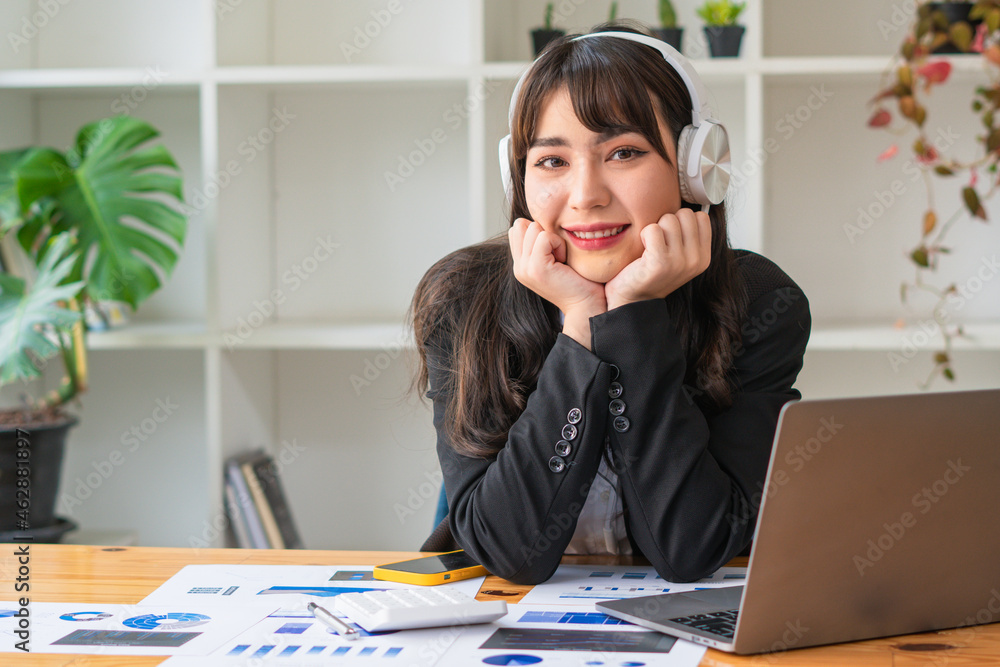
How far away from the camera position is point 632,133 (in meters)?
1.13

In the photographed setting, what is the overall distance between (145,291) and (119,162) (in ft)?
0.92

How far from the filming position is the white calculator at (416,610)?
789mm

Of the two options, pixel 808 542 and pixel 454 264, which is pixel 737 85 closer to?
pixel 454 264

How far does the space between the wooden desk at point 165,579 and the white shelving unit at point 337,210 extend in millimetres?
915

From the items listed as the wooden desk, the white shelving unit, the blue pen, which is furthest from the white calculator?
the white shelving unit

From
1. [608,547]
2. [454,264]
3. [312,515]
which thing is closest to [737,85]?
[454,264]

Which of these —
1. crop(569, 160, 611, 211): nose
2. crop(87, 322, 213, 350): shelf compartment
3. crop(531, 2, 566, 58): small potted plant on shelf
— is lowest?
crop(87, 322, 213, 350): shelf compartment
